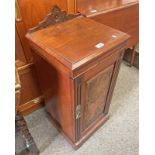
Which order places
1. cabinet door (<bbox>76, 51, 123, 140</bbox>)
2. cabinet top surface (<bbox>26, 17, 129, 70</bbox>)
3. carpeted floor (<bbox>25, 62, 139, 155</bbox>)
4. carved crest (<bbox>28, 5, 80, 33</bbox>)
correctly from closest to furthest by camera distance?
cabinet top surface (<bbox>26, 17, 129, 70</bbox>) < cabinet door (<bbox>76, 51, 123, 140</bbox>) < carved crest (<bbox>28, 5, 80, 33</bbox>) < carpeted floor (<bbox>25, 62, 139, 155</bbox>)

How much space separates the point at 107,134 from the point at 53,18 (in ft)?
3.21

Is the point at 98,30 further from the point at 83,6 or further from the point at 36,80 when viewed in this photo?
the point at 36,80

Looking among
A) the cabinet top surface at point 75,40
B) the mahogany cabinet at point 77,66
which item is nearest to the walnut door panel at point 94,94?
the mahogany cabinet at point 77,66

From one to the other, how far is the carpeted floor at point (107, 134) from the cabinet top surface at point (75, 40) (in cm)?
78

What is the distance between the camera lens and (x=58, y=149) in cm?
138

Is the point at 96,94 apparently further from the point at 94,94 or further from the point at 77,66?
the point at 77,66

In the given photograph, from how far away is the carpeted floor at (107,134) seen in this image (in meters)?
1.37

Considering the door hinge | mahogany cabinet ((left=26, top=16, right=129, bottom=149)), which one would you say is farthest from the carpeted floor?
the door hinge

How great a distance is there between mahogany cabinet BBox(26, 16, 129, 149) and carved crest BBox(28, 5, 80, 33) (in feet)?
0.08

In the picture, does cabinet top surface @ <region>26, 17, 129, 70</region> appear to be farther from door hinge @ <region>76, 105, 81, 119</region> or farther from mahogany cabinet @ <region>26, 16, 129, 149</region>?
door hinge @ <region>76, 105, 81, 119</region>

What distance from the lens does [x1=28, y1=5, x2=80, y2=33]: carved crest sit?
3.74 feet
